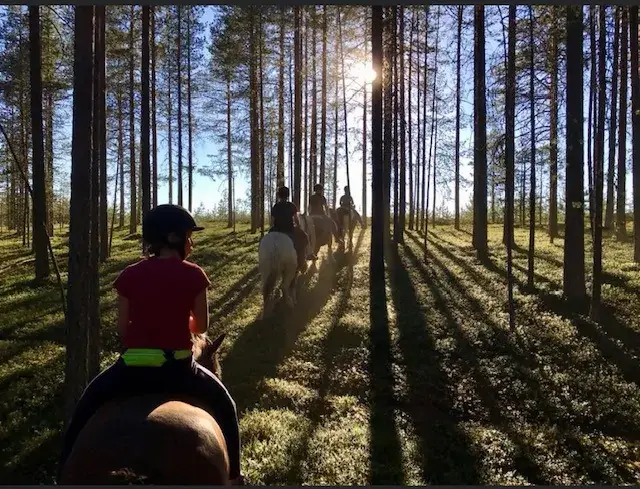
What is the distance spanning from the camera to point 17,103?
2789 centimetres

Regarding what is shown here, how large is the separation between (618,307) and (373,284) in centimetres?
639

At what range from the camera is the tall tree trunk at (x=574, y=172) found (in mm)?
12812

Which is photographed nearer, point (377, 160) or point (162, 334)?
point (162, 334)

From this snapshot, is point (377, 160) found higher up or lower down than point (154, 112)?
lower down

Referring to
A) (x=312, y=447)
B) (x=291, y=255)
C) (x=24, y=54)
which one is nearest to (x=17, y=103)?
(x=24, y=54)

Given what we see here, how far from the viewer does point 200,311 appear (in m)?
3.70

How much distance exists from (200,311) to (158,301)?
12.7 inches

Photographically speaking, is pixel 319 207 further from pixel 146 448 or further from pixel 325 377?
pixel 146 448

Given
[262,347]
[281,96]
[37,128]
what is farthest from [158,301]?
[281,96]

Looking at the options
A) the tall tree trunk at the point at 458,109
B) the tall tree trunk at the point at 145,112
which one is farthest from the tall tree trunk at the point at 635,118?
the tall tree trunk at the point at 145,112

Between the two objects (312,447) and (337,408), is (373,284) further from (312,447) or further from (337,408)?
(312,447)

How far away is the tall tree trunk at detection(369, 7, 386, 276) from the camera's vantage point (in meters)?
15.9

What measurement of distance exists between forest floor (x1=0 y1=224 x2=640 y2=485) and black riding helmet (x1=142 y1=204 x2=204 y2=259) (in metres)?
3.26

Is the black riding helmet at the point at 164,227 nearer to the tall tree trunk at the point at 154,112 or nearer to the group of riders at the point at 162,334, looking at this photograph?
the group of riders at the point at 162,334
